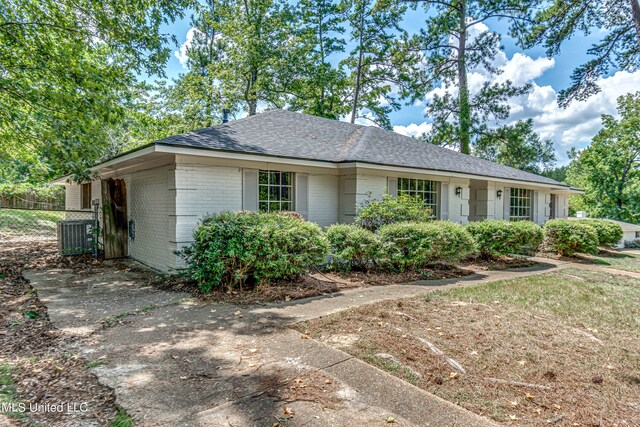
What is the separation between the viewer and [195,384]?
288cm

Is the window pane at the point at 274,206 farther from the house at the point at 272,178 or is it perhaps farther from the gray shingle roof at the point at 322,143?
the gray shingle roof at the point at 322,143

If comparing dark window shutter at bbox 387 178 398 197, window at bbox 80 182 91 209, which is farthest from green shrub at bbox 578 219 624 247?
window at bbox 80 182 91 209

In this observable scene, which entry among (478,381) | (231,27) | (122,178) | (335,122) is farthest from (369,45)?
(478,381)

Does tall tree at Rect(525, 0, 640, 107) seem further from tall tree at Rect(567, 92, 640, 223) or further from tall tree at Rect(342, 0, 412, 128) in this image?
tall tree at Rect(567, 92, 640, 223)

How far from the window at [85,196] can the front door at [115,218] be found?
19.4 feet

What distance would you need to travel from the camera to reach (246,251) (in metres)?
5.92

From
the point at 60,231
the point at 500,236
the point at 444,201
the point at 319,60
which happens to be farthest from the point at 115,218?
the point at 319,60

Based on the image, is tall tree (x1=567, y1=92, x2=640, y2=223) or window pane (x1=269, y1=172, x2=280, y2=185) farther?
tall tree (x1=567, y1=92, x2=640, y2=223)

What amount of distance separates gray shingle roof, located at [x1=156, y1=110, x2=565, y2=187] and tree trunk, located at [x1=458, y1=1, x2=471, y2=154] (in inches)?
337

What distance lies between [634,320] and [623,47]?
38.0ft

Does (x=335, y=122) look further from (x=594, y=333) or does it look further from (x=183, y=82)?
(x=183, y=82)

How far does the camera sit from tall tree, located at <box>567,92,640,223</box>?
20594 mm

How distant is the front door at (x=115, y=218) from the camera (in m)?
9.96

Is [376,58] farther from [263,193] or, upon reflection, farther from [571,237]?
[263,193]
